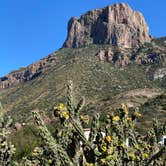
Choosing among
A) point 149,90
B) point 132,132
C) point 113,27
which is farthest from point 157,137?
point 113,27

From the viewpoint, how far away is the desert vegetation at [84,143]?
13.1ft

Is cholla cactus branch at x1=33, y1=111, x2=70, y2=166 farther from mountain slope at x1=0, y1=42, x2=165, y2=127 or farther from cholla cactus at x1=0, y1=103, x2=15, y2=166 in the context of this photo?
mountain slope at x1=0, y1=42, x2=165, y2=127

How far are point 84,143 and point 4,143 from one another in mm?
692

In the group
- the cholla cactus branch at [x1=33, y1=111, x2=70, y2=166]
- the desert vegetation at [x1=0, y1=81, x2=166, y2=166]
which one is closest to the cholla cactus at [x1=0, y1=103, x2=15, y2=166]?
the desert vegetation at [x1=0, y1=81, x2=166, y2=166]

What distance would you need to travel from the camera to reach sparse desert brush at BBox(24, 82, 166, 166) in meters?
4.00

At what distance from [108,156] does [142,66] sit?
495 feet

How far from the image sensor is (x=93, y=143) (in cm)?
450

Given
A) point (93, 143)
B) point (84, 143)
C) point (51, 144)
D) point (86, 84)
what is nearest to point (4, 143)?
point (51, 144)

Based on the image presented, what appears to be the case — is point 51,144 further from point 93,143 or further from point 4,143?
point 93,143

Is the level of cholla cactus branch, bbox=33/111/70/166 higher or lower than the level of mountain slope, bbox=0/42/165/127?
lower

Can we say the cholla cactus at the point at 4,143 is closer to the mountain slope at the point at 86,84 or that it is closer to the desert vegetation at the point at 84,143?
the desert vegetation at the point at 84,143

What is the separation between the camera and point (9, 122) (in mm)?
4090

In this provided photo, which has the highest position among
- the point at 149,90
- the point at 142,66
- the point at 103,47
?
the point at 103,47

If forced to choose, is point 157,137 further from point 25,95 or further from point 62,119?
point 25,95
